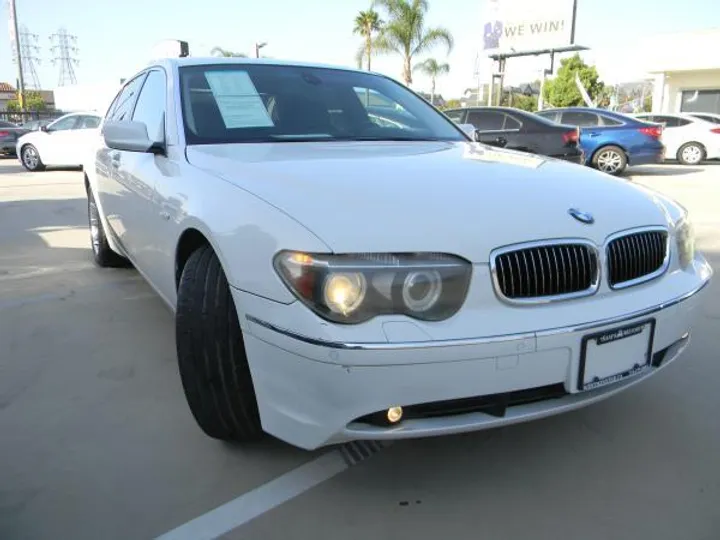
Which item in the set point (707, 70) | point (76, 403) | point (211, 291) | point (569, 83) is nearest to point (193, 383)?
point (211, 291)

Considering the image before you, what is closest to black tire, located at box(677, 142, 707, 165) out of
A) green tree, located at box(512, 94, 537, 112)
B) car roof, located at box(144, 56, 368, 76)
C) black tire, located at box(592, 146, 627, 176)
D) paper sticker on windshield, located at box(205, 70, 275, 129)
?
black tire, located at box(592, 146, 627, 176)

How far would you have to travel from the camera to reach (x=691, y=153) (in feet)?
49.0

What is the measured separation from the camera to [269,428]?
1.84 metres

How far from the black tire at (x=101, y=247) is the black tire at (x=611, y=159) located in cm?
991

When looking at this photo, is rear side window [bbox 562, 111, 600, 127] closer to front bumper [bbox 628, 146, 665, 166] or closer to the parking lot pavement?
front bumper [bbox 628, 146, 665, 166]

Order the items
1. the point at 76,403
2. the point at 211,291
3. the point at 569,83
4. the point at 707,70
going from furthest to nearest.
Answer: the point at 569,83
the point at 707,70
the point at 76,403
the point at 211,291

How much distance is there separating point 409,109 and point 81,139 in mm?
11575

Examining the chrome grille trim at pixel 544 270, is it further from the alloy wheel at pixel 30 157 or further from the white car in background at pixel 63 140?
the alloy wheel at pixel 30 157

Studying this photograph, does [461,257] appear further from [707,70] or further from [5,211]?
[707,70]

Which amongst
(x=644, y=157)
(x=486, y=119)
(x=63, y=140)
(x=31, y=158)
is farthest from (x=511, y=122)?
(x=31, y=158)

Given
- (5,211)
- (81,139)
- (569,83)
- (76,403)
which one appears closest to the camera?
(76,403)

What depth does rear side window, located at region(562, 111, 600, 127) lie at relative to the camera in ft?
39.9

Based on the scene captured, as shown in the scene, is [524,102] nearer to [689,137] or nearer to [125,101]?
[689,137]

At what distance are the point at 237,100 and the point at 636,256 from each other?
1.81 metres
